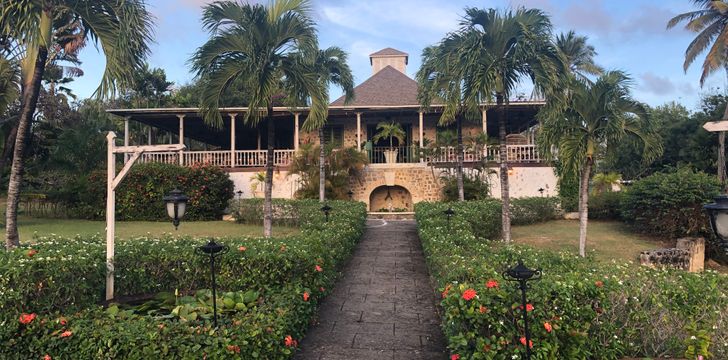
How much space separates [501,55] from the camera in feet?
29.6

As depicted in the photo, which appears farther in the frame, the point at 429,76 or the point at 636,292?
the point at 429,76

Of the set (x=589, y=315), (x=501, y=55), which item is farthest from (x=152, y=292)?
(x=501, y=55)

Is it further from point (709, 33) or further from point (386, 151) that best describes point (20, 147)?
point (709, 33)

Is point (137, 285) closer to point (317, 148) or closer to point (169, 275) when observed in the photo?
point (169, 275)

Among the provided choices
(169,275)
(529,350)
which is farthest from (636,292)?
(169,275)

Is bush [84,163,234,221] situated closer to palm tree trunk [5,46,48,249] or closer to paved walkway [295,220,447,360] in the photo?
paved walkway [295,220,447,360]

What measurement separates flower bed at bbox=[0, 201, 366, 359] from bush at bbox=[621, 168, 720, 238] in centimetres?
1066

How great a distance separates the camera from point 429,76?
41.4 ft

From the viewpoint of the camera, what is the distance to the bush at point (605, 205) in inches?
623

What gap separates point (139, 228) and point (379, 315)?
36.3 feet

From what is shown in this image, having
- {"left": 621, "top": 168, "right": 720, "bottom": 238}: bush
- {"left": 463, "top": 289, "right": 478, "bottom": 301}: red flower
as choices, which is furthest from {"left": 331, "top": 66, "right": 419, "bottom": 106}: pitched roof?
{"left": 463, "top": 289, "right": 478, "bottom": 301}: red flower

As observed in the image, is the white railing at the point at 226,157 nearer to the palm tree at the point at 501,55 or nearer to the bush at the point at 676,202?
the palm tree at the point at 501,55

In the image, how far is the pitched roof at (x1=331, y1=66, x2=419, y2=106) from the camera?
20.9 metres

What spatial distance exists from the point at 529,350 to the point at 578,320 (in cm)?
56
